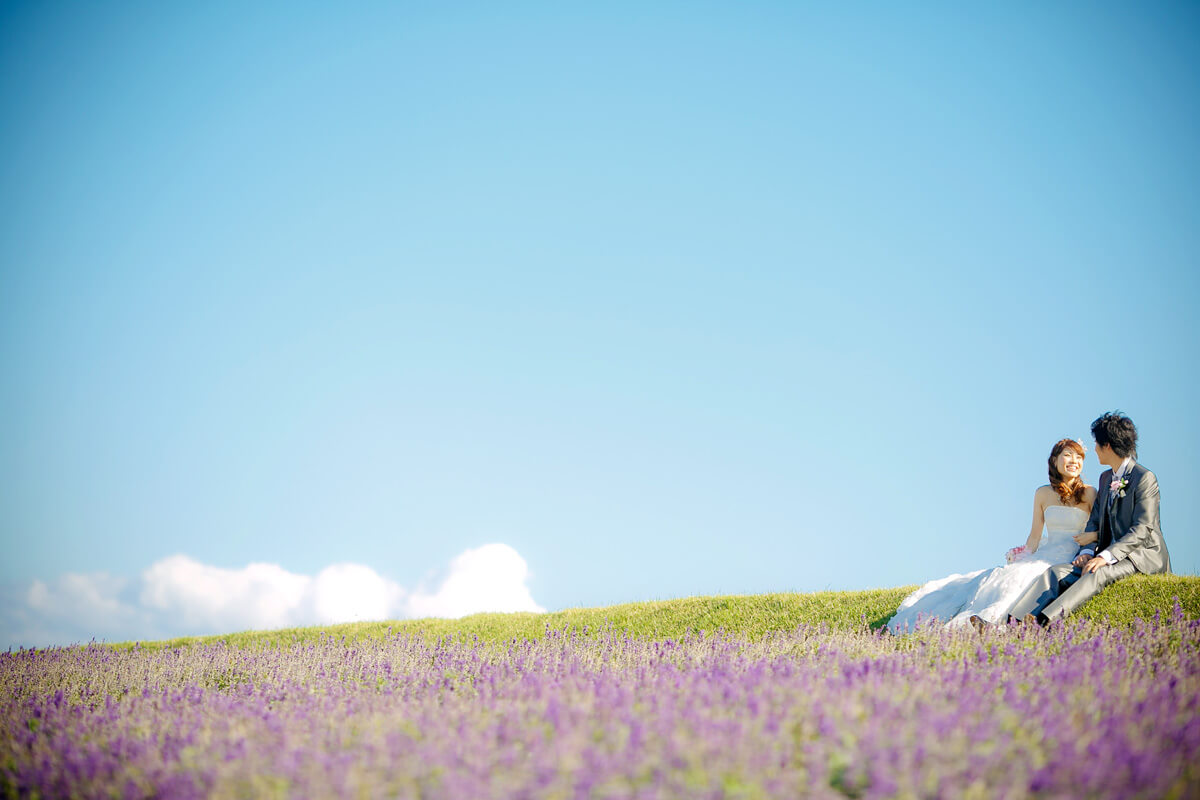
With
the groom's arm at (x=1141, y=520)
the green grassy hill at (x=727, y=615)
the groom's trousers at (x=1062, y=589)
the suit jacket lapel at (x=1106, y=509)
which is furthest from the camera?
the suit jacket lapel at (x=1106, y=509)

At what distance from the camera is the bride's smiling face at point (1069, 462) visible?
30.9 feet

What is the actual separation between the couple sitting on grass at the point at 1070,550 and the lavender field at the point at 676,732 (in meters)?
2.08

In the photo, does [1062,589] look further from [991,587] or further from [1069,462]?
[1069,462]

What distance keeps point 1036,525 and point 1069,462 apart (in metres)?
0.91

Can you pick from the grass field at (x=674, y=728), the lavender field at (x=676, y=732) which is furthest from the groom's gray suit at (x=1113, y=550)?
the lavender field at (x=676, y=732)

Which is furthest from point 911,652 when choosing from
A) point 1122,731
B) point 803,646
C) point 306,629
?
point 306,629

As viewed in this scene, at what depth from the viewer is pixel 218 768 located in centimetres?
361

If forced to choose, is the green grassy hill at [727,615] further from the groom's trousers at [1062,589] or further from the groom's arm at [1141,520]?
the groom's arm at [1141,520]

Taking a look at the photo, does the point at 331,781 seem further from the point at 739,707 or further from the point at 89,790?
the point at 739,707

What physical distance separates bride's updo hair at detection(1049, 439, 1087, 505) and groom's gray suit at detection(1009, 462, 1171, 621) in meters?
0.22

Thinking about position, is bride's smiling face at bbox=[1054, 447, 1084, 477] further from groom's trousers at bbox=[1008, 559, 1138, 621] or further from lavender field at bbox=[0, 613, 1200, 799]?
lavender field at bbox=[0, 613, 1200, 799]

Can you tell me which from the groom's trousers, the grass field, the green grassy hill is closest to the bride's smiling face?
the groom's trousers

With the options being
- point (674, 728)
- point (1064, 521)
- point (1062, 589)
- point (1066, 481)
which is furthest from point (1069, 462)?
point (674, 728)

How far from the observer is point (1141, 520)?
8.99 meters
